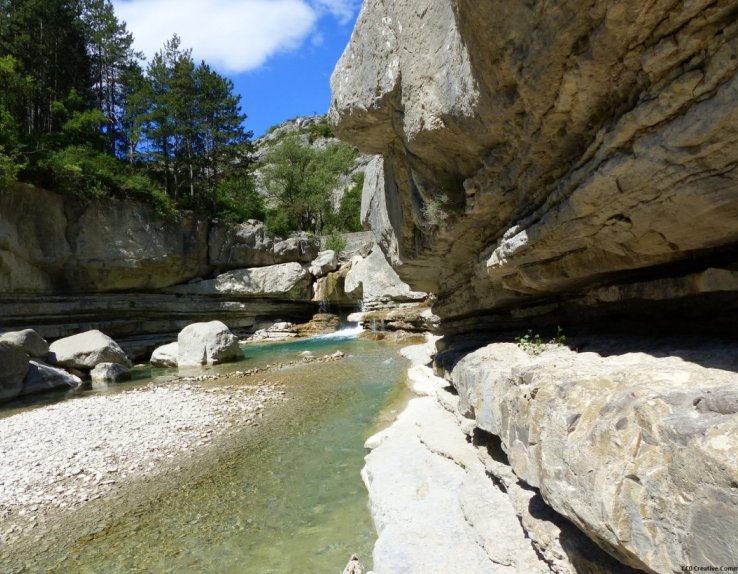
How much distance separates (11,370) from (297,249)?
71.4ft

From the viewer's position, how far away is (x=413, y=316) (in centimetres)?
2670

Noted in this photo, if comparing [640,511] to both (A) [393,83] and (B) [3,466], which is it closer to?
(A) [393,83]

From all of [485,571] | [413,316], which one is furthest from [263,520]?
[413,316]

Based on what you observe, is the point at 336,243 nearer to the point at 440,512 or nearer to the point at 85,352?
the point at 85,352

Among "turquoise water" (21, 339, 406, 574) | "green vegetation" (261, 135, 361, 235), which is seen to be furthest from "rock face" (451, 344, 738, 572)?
"green vegetation" (261, 135, 361, 235)

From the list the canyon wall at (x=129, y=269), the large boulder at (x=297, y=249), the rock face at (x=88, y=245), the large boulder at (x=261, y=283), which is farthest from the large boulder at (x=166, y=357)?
the large boulder at (x=297, y=249)

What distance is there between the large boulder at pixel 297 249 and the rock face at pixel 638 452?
102 feet

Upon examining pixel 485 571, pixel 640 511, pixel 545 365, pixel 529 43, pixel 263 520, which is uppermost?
pixel 529 43

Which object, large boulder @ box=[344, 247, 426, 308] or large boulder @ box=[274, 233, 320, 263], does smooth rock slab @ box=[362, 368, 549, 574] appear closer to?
large boulder @ box=[344, 247, 426, 308]

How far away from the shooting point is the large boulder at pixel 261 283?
30.7 meters

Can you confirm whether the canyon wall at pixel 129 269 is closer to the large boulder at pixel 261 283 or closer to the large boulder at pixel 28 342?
the large boulder at pixel 261 283

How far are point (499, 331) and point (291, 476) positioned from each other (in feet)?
17.9

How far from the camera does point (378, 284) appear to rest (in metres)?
30.2

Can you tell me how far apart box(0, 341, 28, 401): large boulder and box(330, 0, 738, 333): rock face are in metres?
14.5
